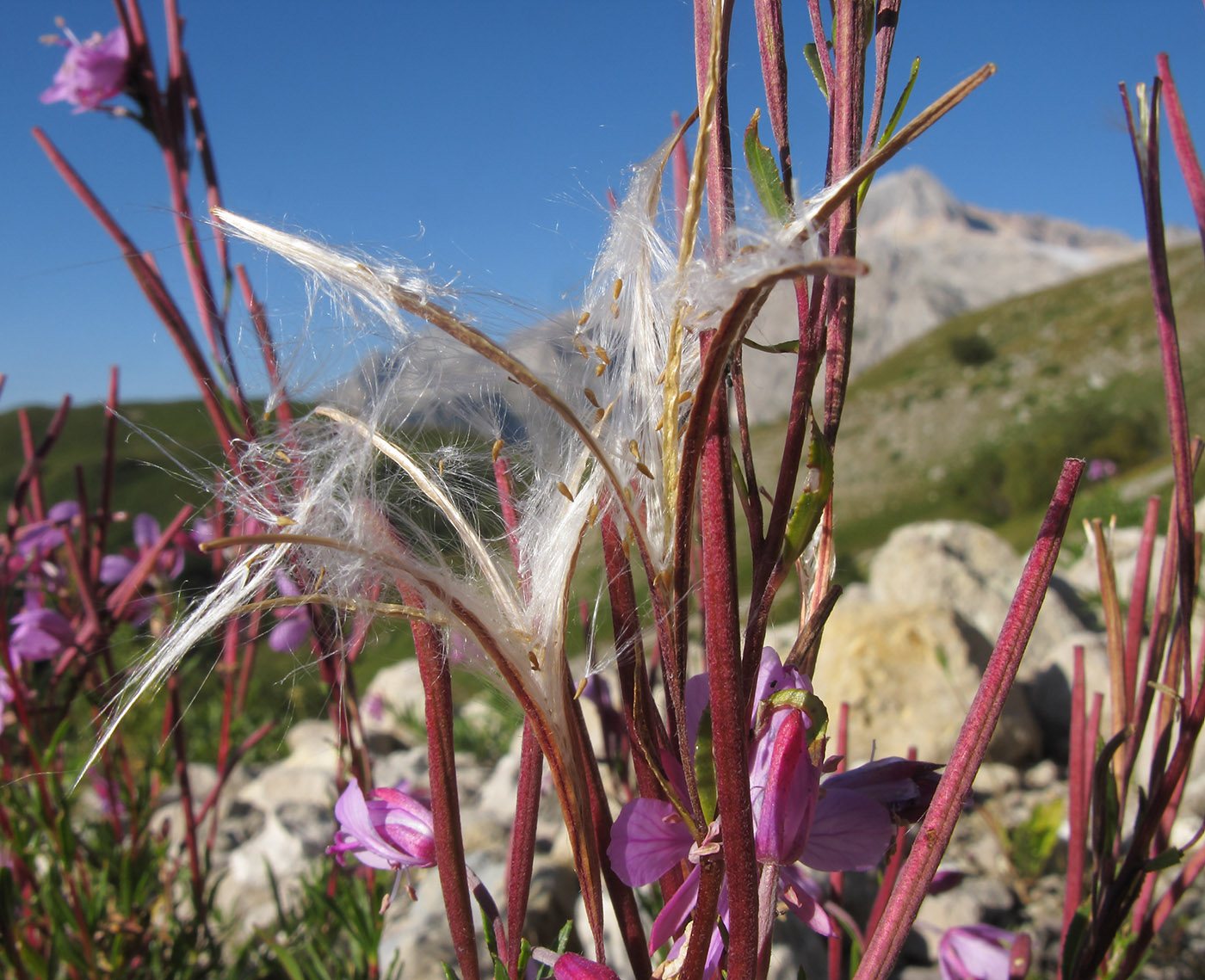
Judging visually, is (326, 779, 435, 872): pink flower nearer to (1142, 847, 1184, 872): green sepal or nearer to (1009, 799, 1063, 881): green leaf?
(1142, 847, 1184, 872): green sepal

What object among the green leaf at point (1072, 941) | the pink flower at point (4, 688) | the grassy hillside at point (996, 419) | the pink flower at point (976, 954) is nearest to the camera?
→ the green leaf at point (1072, 941)

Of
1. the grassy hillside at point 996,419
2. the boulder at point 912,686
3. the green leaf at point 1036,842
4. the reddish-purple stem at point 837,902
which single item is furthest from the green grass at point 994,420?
the reddish-purple stem at point 837,902

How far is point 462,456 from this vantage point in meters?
0.48

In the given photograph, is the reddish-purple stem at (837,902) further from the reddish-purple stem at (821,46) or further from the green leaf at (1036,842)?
the green leaf at (1036,842)

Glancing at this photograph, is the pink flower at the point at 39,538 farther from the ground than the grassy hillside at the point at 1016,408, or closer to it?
closer to it

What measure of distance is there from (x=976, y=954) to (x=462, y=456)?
2.01 ft

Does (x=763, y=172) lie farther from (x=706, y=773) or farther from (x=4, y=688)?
(x=4, y=688)

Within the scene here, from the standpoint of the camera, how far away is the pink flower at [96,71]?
113 centimetres

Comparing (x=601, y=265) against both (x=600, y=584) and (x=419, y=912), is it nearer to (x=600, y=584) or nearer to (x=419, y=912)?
(x=600, y=584)

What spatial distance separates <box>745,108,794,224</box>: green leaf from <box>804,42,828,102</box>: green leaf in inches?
4.5

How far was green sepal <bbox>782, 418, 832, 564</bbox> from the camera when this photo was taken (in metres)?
0.37

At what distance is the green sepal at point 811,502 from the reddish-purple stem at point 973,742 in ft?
0.31

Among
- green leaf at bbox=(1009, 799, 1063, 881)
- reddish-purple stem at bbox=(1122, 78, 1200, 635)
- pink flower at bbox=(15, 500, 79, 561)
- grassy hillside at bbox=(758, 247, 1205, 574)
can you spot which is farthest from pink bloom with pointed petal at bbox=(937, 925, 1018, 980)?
grassy hillside at bbox=(758, 247, 1205, 574)

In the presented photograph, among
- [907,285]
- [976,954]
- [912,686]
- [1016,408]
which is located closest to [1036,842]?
[912,686]
